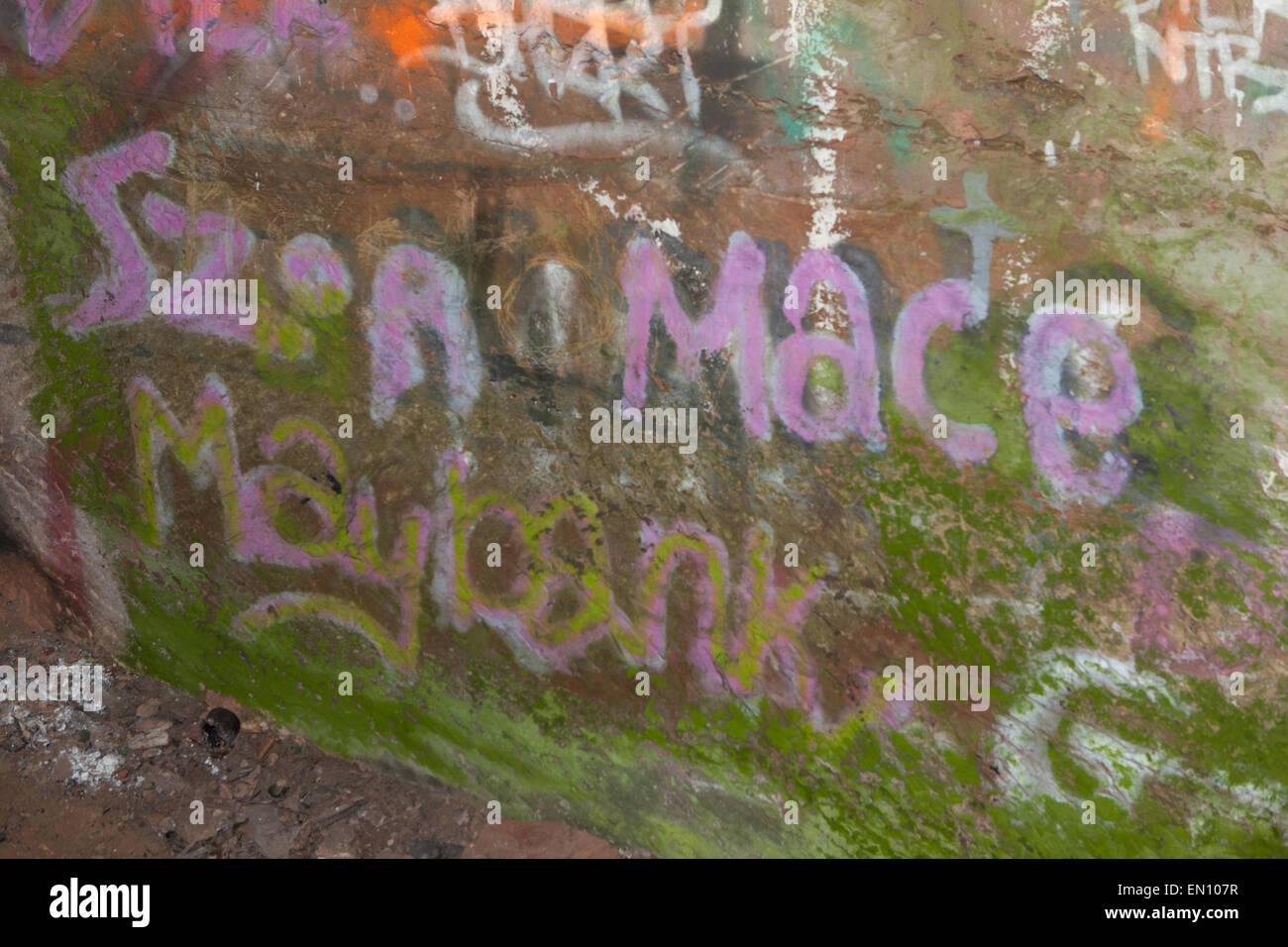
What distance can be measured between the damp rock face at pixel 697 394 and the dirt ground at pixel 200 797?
24 centimetres

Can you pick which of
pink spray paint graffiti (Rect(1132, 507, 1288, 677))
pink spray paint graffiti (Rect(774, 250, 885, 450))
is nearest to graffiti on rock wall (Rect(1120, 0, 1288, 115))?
pink spray paint graffiti (Rect(774, 250, 885, 450))

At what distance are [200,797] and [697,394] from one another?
432cm

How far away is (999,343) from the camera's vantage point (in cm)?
521

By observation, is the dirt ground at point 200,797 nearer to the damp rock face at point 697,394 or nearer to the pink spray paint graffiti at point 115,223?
the damp rock face at point 697,394

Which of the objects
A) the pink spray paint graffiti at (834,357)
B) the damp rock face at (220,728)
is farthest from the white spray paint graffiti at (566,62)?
the damp rock face at (220,728)

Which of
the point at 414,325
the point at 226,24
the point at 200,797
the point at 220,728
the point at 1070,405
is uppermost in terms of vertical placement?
the point at 226,24

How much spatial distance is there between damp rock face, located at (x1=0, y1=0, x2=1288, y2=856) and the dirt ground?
0.79ft

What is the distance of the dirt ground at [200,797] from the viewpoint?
615 centimetres

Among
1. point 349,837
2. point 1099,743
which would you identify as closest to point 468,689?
point 349,837

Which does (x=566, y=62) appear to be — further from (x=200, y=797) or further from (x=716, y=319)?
(x=200, y=797)

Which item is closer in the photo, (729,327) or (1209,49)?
(1209,49)

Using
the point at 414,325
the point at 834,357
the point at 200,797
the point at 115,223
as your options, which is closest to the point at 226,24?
the point at 115,223

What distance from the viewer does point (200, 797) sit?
633cm

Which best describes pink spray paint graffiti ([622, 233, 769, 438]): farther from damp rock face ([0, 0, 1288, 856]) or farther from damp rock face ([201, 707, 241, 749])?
damp rock face ([201, 707, 241, 749])
